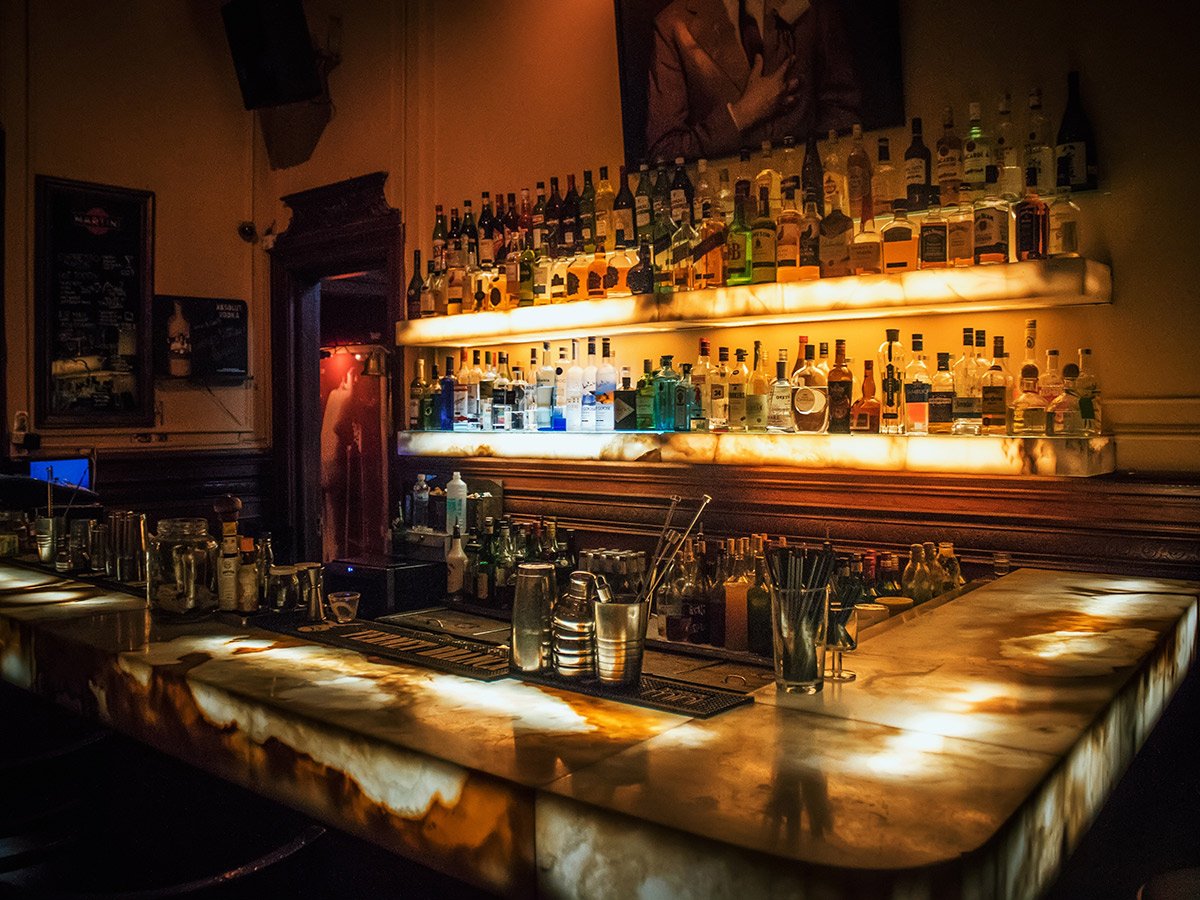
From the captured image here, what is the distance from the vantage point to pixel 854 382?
3.15 meters

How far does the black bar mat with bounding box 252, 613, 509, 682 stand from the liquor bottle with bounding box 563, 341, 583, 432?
60.8 inches

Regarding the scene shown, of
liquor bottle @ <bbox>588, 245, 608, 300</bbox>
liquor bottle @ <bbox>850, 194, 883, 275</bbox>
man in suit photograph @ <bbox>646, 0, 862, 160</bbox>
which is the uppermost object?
man in suit photograph @ <bbox>646, 0, 862, 160</bbox>

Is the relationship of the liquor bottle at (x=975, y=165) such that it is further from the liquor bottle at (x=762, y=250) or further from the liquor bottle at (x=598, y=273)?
the liquor bottle at (x=598, y=273)

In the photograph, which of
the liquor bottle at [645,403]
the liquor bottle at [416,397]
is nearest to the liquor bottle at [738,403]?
the liquor bottle at [645,403]

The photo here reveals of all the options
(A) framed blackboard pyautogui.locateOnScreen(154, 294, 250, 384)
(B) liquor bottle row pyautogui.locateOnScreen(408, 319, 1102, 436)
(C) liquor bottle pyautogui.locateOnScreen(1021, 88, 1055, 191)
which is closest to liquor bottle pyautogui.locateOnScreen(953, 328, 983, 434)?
(B) liquor bottle row pyautogui.locateOnScreen(408, 319, 1102, 436)

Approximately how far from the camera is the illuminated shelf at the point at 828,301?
2.50 m

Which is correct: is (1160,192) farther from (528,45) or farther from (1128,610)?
(528,45)

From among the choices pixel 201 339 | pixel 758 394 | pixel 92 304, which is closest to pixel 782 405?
pixel 758 394

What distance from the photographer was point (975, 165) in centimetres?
271

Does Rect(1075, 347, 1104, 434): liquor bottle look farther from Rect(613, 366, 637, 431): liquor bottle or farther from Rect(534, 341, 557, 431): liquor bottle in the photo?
Rect(534, 341, 557, 431): liquor bottle

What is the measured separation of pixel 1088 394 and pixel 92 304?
449 cm

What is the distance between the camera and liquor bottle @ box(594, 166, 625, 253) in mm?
3502

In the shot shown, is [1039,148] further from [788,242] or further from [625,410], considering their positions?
[625,410]

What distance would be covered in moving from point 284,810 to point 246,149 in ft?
15.4
